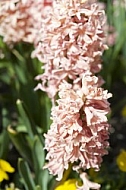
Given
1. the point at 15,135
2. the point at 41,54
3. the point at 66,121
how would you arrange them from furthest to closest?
1. the point at 15,135
2. the point at 41,54
3. the point at 66,121

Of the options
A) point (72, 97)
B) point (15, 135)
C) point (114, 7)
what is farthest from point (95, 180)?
point (114, 7)

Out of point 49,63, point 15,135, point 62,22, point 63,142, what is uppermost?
point 62,22

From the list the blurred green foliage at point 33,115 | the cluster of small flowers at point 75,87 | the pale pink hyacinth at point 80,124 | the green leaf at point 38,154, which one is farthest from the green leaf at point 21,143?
the pale pink hyacinth at point 80,124

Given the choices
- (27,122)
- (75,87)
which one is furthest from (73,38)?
(27,122)

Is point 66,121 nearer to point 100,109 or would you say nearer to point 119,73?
point 100,109

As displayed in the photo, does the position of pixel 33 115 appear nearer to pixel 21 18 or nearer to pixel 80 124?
pixel 21 18

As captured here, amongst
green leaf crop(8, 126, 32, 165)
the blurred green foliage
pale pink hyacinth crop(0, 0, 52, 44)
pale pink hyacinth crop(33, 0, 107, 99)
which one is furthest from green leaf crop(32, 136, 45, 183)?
pale pink hyacinth crop(0, 0, 52, 44)

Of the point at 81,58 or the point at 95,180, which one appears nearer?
the point at 81,58

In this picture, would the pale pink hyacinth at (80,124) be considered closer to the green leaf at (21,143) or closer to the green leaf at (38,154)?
the green leaf at (38,154)
